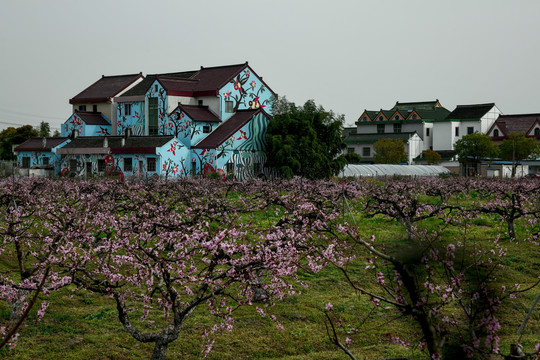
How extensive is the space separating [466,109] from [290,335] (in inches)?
4137

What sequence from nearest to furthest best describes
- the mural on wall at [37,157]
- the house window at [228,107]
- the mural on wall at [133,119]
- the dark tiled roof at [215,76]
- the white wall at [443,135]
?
the house window at [228,107] < the dark tiled roof at [215,76] < the mural on wall at [37,157] < the mural on wall at [133,119] < the white wall at [443,135]

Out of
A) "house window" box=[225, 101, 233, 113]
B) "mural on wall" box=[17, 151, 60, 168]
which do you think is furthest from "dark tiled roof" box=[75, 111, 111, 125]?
"house window" box=[225, 101, 233, 113]

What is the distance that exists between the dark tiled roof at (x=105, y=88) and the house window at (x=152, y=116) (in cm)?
774

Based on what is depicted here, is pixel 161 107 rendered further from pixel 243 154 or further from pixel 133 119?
pixel 243 154

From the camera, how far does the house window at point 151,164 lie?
58.1 meters

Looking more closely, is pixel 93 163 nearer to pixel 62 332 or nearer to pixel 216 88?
pixel 216 88

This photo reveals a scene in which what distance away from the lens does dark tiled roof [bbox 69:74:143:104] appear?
72438mm

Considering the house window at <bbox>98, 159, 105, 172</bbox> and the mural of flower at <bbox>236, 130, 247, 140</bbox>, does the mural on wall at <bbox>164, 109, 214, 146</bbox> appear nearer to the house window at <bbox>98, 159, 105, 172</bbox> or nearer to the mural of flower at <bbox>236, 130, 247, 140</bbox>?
the mural of flower at <bbox>236, 130, 247, 140</bbox>

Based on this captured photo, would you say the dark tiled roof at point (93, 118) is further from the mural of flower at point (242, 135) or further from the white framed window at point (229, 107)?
the mural of flower at point (242, 135)

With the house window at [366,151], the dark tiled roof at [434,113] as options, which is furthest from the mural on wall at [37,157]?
the dark tiled roof at [434,113]

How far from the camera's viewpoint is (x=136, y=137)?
62.3 metres

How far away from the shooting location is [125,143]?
61.0m

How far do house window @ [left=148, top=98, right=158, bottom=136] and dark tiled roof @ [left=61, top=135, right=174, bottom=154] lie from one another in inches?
149

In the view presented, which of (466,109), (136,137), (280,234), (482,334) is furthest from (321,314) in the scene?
(466,109)
